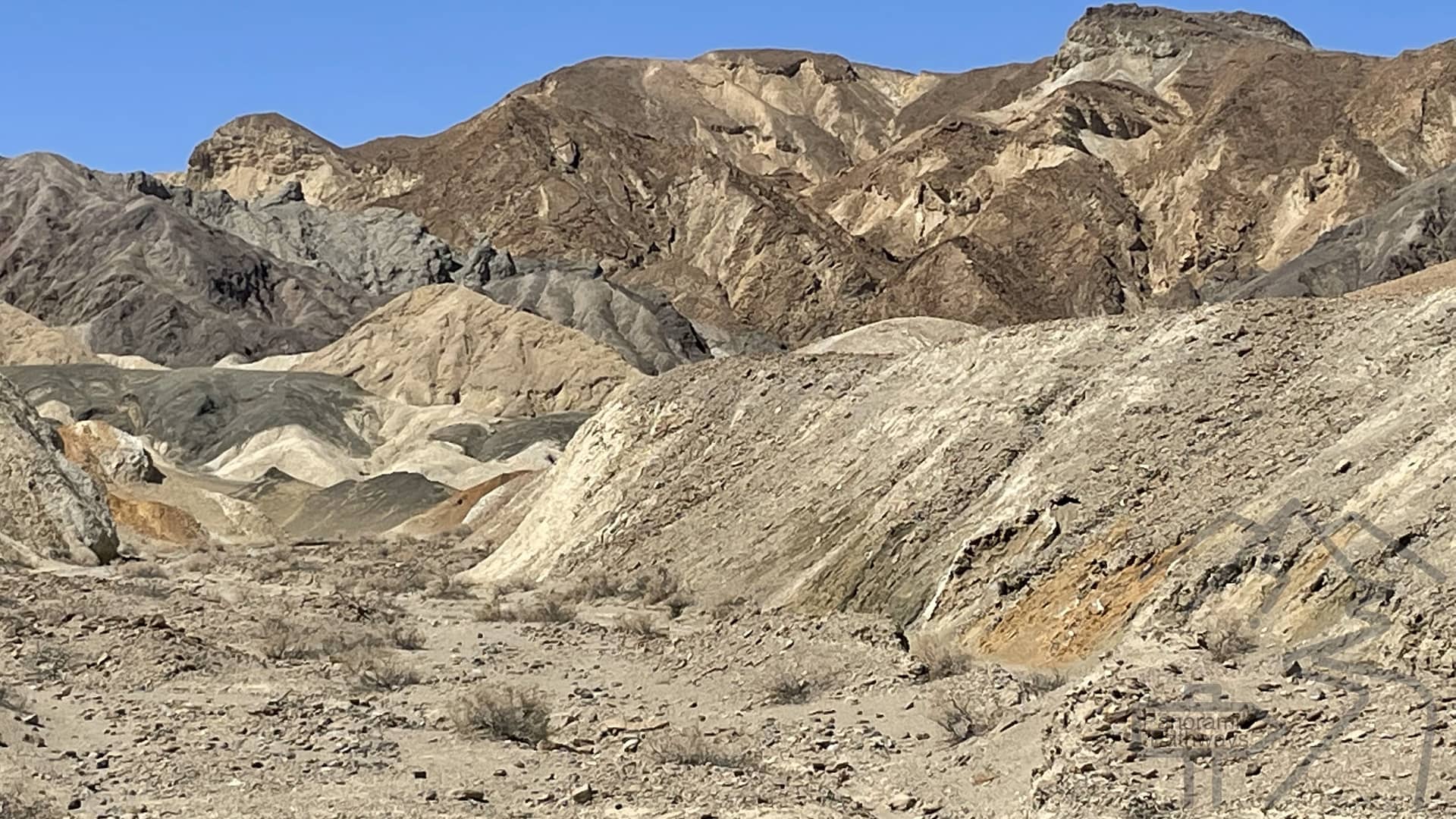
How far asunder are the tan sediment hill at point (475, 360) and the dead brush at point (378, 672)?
6002cm

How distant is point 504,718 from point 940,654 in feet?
13.4

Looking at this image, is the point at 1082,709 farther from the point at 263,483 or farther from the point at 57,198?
the point at 57,198

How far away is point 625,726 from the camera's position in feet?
52.5

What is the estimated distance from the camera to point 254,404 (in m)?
77.2

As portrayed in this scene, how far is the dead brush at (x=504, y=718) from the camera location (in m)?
15.4

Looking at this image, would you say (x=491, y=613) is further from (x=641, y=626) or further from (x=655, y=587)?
(x=641, y=626)

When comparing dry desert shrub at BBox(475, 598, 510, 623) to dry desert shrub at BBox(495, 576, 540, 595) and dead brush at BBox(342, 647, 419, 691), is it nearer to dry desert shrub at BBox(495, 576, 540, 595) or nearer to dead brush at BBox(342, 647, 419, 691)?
dry desert shrub at BBox(495, 576, 540, 595)

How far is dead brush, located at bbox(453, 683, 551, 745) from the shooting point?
605 inches

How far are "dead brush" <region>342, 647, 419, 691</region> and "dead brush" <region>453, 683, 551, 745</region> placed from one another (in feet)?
6.01

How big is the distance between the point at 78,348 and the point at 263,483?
36.5 metres

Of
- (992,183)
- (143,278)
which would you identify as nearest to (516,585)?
(143,278)

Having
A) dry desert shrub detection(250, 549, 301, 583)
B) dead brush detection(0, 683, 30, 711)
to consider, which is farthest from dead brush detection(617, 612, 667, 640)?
dry desert shrub detection(250, 549, 301, 583)

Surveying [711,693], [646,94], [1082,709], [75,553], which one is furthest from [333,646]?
[646,94]

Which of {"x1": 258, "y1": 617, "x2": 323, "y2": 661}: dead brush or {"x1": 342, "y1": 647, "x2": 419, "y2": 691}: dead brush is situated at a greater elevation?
{"x1": 258, "y1": 617, "x2": 323, "y2": 661}: dead brush
